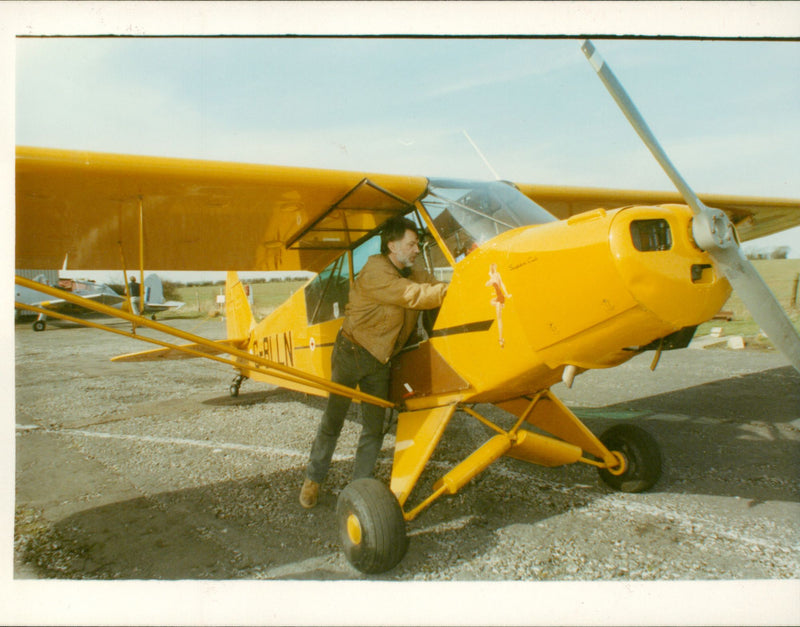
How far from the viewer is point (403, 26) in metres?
2.56

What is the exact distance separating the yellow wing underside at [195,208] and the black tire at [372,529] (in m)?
1.83

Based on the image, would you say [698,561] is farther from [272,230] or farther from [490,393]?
[272,230]

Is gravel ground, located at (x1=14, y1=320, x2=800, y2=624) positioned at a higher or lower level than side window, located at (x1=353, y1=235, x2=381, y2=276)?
lower

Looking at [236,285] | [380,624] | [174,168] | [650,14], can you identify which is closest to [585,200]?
[650,14]

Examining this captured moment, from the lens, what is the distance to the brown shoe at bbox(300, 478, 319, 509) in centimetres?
326

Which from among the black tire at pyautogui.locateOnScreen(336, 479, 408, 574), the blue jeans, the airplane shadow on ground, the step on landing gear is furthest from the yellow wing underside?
the step on landing gear

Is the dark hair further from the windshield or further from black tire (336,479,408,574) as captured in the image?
black tire (336,479,408,574)

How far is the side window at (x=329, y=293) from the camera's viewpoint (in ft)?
13.3

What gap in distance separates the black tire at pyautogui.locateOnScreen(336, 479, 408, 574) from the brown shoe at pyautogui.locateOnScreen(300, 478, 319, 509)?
0.64m

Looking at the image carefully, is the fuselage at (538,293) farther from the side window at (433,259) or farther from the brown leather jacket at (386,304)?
the brown leather jacket at (386,304)

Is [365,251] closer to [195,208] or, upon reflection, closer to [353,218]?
[353,218]

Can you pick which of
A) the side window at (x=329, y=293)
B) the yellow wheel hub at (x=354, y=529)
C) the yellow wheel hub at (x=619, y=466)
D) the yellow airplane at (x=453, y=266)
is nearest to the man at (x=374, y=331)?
the yellow airplane at (x=453, y=266)

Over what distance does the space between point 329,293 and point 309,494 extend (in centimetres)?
171

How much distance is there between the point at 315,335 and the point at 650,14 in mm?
3409
